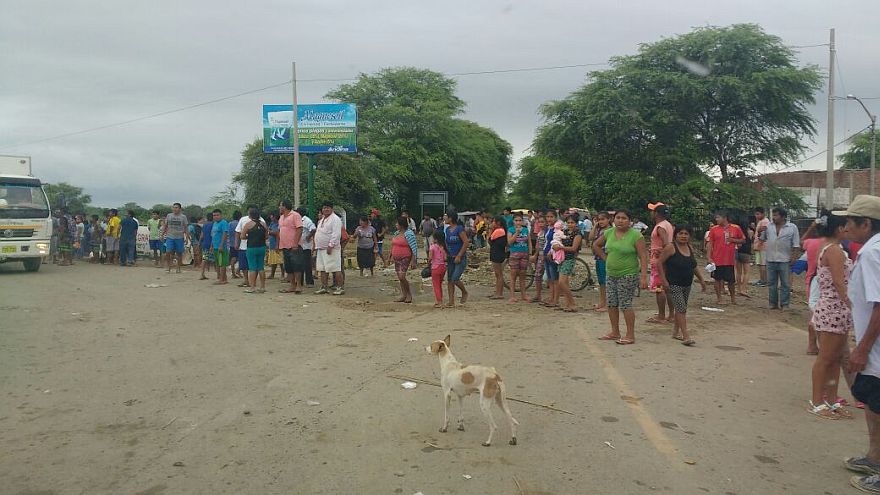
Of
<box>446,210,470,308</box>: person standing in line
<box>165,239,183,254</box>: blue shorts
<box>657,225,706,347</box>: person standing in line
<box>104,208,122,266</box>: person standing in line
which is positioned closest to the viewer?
<box>657,225,706,347</box>: person standing in line

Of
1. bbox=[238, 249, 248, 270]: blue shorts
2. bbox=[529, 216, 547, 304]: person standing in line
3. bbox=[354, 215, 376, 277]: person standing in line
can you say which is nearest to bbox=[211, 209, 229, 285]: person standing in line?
bbox=[238, 249, 248, 270]: blue shorts

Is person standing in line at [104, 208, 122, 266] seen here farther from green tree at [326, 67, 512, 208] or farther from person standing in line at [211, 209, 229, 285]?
green tree at [326, 67, 512, 208]

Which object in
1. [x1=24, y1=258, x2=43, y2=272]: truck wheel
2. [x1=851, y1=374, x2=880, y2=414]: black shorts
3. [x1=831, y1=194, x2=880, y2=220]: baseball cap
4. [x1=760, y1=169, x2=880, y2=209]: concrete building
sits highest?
[x1=760, y1=169, x2=880, y2=209]: concrete building

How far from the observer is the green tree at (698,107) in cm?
3039

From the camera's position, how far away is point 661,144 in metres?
32.1

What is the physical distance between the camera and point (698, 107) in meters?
31.5

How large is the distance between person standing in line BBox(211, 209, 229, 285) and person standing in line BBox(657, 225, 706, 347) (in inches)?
396

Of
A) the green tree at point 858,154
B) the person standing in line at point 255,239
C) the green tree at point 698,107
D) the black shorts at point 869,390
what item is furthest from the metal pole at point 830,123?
the green tree at point 858,154

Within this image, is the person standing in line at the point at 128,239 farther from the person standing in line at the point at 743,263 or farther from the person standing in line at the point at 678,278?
the person standing in line at the point at 743,263

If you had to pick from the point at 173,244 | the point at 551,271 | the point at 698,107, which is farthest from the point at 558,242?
the point at 698,107

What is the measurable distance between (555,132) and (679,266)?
26.1 meters

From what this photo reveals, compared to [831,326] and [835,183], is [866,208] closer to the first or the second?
[831,326]

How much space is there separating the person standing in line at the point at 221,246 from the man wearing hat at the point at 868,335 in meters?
13.2

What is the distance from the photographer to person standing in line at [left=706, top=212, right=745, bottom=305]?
12.4 m
